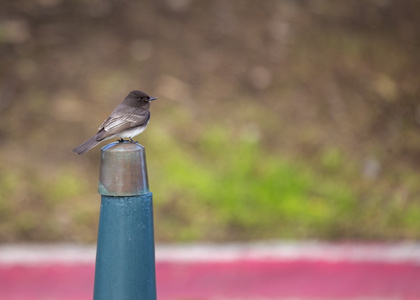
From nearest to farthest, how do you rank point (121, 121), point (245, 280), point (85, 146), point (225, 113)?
1. point (85, 146)
2. point (121, 121)
3. point (245, 280)
4. point (225, 113)

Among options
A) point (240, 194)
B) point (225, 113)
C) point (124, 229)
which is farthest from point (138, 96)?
point (225, 113)

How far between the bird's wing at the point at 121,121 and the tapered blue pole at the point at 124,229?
2.08 feet

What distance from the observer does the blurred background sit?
6.12 m

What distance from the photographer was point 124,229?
2.66m

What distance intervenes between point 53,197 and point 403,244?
2.99 m

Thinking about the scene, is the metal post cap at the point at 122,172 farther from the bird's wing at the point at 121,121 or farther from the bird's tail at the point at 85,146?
the bird's wing at the point at 121,121

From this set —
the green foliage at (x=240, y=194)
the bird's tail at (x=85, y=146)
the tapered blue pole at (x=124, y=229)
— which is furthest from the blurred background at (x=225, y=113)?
the tapered blue pole at (x=124, y=229)

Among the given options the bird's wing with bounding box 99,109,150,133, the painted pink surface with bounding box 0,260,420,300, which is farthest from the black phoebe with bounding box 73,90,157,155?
the painted pink surface with bounding box 0,260,420,300

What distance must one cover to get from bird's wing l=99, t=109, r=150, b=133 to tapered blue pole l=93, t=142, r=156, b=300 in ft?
2.08

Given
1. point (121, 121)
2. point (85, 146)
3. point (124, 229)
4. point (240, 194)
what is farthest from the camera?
point (240, 194)

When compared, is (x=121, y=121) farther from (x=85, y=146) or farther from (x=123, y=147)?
(x=123, y=147)

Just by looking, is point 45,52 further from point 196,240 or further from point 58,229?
point 196,240

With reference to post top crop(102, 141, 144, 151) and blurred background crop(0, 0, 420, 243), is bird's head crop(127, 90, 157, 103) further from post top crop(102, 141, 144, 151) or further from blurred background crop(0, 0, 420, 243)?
blurred background crop(0, 0, 420, 243)

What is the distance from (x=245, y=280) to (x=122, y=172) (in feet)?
8.61
